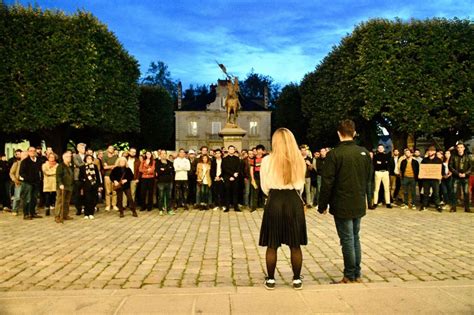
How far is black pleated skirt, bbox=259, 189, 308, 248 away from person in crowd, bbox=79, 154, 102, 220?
9794mm

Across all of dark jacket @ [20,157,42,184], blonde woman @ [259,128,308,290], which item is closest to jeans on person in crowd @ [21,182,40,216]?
dark jacket @ [20,157,42,184]

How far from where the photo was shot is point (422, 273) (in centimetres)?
655

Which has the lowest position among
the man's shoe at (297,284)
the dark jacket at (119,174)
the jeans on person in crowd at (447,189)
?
the man's shoe at (297,284)

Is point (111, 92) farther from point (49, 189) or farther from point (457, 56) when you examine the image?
point (457, 56)

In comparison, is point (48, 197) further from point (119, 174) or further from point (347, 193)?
point (347, 193)

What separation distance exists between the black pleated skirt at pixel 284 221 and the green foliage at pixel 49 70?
1822 cm

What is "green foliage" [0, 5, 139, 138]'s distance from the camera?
20.6m

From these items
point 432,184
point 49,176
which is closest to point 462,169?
point 432,184

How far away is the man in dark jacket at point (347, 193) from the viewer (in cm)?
587

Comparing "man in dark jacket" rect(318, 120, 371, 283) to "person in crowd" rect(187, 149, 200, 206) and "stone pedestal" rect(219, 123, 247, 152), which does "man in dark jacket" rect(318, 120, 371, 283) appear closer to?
"person in crowd" rect(187, 149, 200, 206)

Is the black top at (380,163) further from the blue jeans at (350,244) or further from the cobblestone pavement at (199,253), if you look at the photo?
the blue jeans at (350,244)

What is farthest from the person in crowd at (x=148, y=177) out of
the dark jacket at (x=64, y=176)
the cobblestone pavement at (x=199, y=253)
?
the dark jacket at (x=64, y=176)

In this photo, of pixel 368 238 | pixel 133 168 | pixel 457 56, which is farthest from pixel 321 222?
pixel 457 56

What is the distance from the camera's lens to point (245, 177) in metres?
16.4
